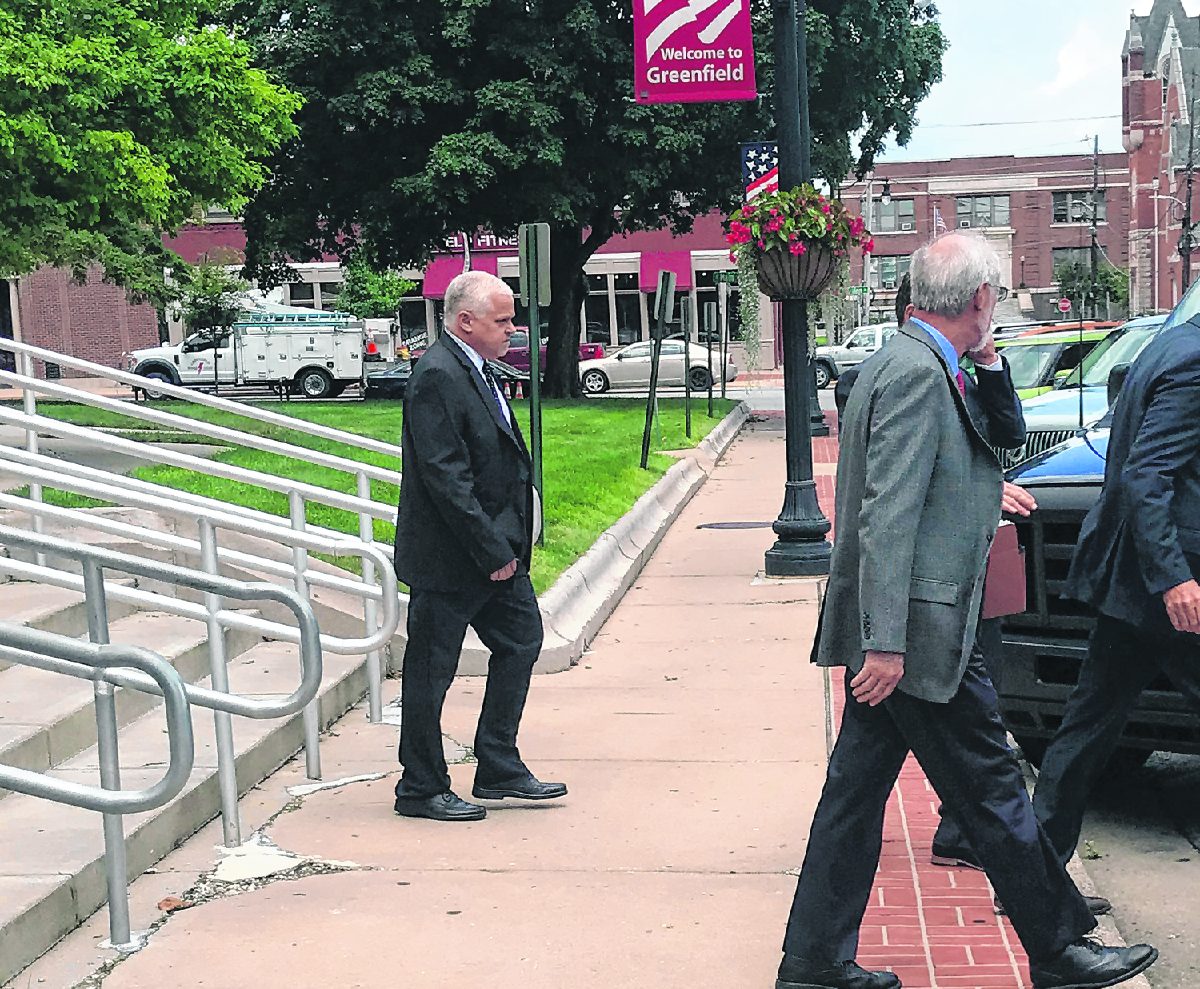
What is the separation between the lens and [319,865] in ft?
18.6

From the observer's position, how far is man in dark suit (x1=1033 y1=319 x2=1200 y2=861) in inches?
181

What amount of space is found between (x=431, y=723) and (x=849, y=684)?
2.40 metres

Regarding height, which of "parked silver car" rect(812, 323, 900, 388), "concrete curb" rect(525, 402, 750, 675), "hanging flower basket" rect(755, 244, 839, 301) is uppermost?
"hanging flower basket" rect(755, 244, 839, 301)

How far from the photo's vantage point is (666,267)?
25859 mm

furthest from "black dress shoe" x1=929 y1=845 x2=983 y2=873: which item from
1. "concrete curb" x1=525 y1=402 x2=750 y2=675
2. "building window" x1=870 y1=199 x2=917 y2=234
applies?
"building window" x1=870 y1=199 x2=917 y2=234

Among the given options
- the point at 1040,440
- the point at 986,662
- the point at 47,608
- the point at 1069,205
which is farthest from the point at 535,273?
the point at 1069,205

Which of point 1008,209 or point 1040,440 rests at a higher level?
point 1008,209

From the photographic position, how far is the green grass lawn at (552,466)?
37.9 ft

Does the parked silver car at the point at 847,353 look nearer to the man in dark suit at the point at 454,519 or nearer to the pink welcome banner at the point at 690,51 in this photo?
the pink welcome banner at the point at 690,51

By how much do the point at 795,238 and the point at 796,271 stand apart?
26 cm

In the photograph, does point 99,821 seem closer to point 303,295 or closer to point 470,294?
point 470,294

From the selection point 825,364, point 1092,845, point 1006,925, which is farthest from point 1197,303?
point 825,364

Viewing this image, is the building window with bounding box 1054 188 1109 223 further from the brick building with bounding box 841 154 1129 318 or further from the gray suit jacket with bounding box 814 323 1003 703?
the gray suit jacket with bounding box 814 323 1003 703

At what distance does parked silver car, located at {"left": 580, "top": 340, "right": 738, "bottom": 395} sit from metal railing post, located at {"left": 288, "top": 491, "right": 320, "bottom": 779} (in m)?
38.5
